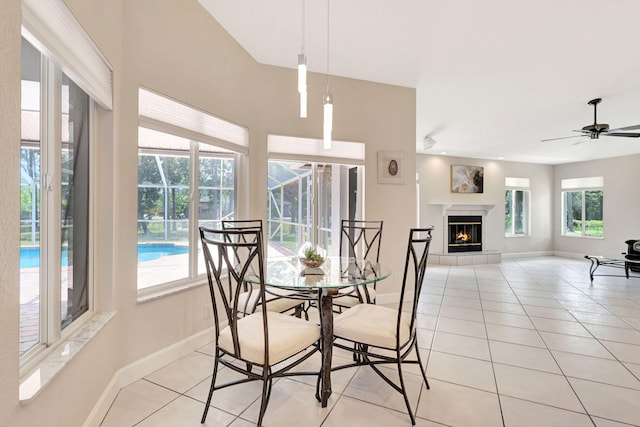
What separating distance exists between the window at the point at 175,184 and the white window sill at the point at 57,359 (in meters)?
0.54

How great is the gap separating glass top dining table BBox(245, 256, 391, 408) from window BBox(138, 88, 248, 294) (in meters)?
0.82

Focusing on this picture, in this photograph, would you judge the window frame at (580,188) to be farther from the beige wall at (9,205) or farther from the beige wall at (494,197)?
the beige wall at (9,205)

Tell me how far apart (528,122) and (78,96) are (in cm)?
582

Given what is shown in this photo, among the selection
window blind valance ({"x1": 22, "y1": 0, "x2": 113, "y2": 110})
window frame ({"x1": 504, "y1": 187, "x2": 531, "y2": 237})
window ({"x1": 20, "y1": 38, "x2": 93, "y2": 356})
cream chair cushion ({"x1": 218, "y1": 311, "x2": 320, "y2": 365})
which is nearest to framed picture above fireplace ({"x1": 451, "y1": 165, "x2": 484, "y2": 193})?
window frame ({"x1": 504, "y1": 187, "x2": 531, "y2": 237})

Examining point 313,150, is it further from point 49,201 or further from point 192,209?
point 49,201

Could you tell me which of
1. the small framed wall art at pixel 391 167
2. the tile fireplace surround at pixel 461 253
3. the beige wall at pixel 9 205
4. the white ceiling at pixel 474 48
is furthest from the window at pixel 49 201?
the tile fireplace surround at pixel 461 253

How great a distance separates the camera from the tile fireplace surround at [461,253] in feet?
23.2

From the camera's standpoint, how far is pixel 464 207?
750 cm

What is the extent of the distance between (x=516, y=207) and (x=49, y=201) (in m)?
9.48

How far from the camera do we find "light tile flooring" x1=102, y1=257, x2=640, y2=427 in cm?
176

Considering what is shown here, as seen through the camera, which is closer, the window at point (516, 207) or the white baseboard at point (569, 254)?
the white baseboard at point (569, 254)

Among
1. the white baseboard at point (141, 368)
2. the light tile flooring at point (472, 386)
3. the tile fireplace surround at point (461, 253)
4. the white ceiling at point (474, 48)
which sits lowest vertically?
the light tile flooring at point (472, 386)

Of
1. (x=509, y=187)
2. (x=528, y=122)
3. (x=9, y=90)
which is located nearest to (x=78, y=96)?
(x=9, y=90)

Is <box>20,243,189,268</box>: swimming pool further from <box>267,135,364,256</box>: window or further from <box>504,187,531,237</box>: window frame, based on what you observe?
<box>504,187,531,237</box>: window frame
